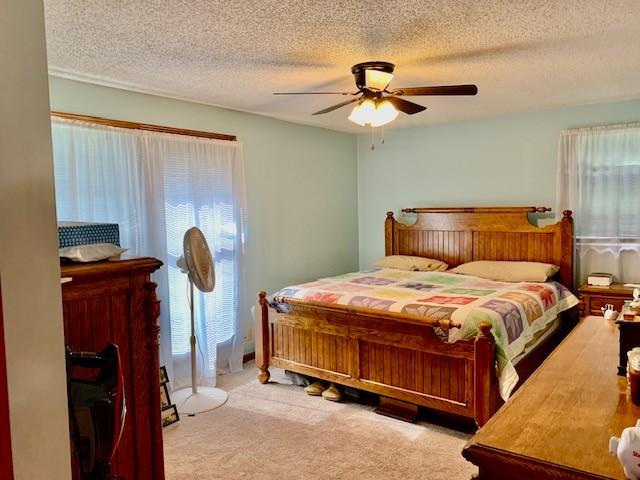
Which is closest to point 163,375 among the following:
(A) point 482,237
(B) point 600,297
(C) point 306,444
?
(C) point 306,444

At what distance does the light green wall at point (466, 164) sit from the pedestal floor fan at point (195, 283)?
2.76 metres

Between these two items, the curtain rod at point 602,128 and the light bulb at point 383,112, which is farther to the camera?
the curtain rod at point 602,128

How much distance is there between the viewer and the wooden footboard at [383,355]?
115 inches

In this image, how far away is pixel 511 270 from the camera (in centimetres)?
434

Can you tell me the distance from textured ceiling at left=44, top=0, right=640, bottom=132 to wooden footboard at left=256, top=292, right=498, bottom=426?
1.65m

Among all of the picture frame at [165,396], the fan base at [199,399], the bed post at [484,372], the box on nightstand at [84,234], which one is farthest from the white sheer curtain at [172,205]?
the bed post at [484,372]

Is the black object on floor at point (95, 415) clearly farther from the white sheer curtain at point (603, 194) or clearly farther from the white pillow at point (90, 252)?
the white sheer curtain at point (603, 194)

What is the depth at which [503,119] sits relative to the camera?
4844 mm

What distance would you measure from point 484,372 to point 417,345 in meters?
0.47

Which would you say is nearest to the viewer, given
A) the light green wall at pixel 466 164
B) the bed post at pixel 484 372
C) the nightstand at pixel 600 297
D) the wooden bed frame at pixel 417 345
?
the bed post at pixel 484 372

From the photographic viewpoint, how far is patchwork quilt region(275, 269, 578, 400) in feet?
9.78

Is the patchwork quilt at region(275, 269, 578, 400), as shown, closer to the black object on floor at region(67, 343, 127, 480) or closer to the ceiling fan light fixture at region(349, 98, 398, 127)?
the ceiling fan light fixture at region(349, 98, 398, 127)

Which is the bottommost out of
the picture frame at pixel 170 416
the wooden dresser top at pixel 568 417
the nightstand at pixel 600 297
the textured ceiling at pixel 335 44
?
the picture frame at pixel 170 416

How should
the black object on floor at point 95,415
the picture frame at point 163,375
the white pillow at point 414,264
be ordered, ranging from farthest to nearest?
the white pillow at point 414,264
the picture frame at point 163,375
the black object on floor at point 95,415
